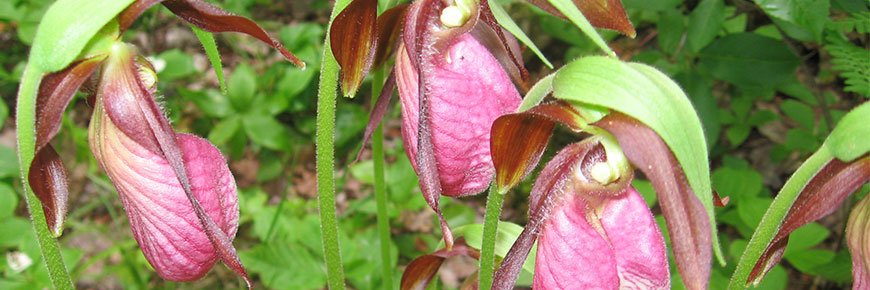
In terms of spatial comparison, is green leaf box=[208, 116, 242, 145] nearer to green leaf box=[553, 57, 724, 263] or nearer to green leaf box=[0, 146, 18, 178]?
green leaf box=[0, 146, 18, 178]

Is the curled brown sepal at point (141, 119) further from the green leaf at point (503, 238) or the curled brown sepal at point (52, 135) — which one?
the green leaf at point (503, 238)

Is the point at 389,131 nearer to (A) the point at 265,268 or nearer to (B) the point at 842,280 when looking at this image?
(A) the point at 265,268

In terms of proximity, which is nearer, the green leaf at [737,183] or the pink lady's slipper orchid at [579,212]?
the pink lady's slipper orchid at [579,212]

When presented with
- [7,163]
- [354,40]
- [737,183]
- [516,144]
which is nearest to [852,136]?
[516,144]

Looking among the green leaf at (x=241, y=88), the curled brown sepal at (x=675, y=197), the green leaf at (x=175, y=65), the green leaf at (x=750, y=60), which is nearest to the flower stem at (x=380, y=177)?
the curled brown sepal at (x=675, y=197)

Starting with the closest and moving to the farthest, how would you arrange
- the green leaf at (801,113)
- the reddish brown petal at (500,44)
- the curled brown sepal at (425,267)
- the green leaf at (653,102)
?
1. the green leaf at (653,102)
2. the reddish brown petal at (500,44)
3. the curled brown sepal at (425,267)
4. the green leaf at (801,113)

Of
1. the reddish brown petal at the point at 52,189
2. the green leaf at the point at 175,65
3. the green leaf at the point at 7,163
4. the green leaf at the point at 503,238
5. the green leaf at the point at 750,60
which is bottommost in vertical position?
the green leaf at the point at 175,65

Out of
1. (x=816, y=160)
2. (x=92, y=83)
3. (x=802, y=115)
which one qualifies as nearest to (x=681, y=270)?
(x=816, y=160)
